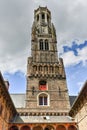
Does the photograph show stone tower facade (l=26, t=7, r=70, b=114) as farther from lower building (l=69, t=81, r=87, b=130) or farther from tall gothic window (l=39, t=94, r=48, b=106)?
lower building (l=69, t=81, r=87, b=130)

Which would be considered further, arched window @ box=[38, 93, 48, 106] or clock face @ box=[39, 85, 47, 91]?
clock face @ box=[39, 85, 47, 91]

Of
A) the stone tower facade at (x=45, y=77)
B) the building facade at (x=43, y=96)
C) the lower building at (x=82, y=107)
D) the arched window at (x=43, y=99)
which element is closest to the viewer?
the lower building at (x=82, y=107)

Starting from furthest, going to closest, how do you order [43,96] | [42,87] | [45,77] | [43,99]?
[45,77], [42,87], [43,96], [43,99]

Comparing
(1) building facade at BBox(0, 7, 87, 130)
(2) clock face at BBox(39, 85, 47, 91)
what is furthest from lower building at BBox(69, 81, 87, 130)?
(2) clock face at BBox(39, 85, 47, 91)

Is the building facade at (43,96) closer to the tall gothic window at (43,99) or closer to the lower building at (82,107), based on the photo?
the tall gothic window at (43,99)

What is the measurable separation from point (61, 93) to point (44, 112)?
517cm

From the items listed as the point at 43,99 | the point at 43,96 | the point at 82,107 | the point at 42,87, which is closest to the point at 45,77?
the point at 42,87

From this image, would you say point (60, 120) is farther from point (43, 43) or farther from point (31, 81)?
point (43, 43)

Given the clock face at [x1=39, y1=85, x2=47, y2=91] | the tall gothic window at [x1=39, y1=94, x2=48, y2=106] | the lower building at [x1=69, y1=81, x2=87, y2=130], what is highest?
the clock face at [x1=39, y1=85, x2=47, y2=91]

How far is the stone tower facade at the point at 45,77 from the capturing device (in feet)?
106

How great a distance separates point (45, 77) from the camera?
3519 cm

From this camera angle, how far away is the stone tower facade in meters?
32.4

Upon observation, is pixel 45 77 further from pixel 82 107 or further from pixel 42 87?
pixel 82 107

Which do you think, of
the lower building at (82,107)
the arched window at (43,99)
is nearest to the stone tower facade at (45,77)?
the arched window at (43,99)
